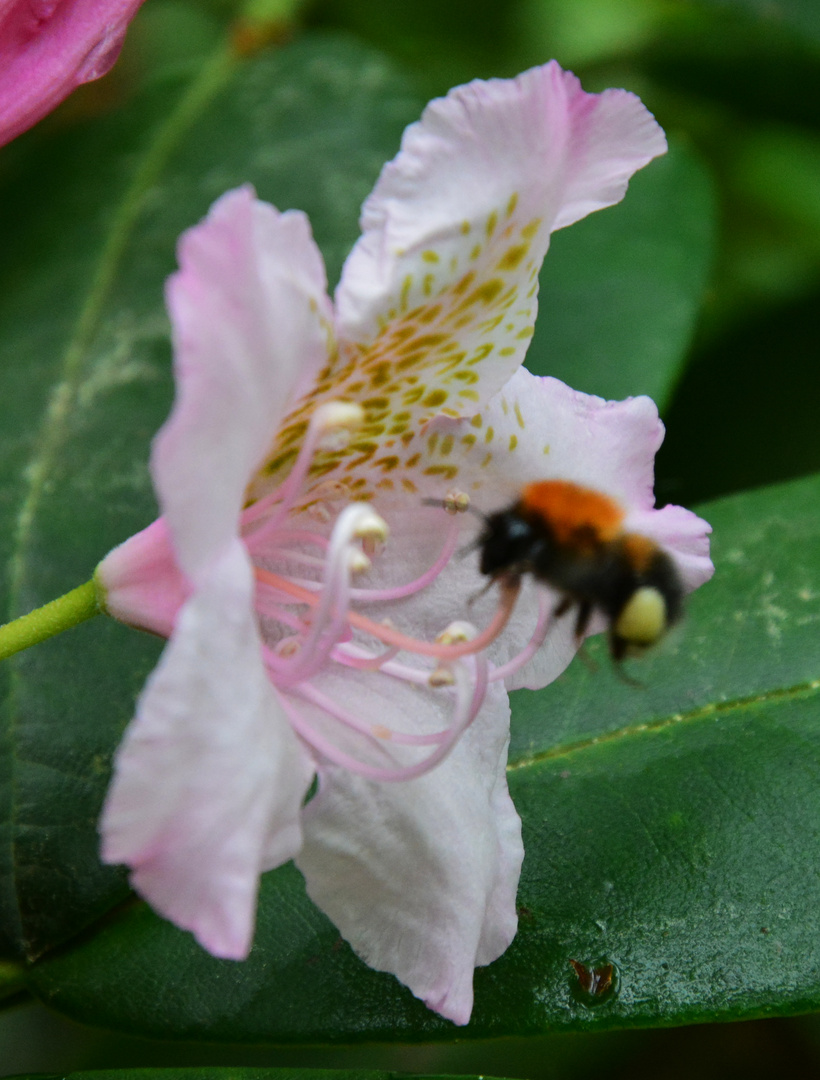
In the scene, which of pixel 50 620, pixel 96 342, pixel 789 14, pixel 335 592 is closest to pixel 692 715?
pixel 335 592

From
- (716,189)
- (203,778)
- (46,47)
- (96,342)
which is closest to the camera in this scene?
(203,778)

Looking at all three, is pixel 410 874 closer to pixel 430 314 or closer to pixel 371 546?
pixel 371 546

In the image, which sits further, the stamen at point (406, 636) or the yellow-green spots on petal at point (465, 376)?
the yellow-green spots on petal at point (465, 376)

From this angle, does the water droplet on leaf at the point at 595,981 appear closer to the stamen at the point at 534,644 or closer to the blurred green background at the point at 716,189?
the stamen at the point at 534,644

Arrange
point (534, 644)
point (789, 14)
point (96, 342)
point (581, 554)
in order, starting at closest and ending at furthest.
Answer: point (581, 554) → point (534, 644) → point (96, 342) → point (789, 14)

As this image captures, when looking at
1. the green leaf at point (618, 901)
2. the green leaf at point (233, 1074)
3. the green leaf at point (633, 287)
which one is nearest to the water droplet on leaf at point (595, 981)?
the green leaf at point (618, 901)
